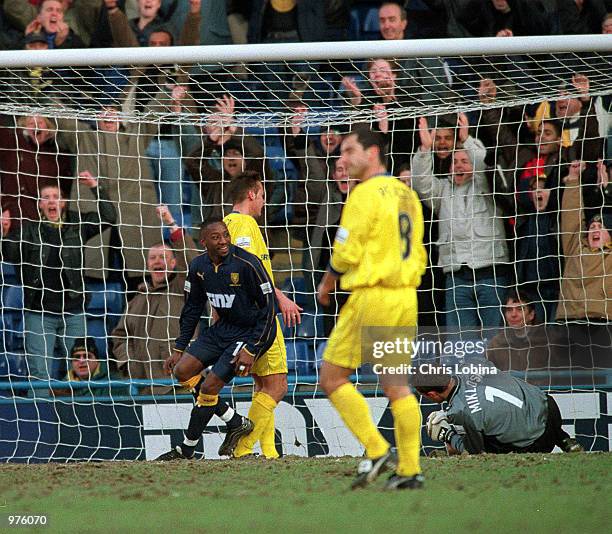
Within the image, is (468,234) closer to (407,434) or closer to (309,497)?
(407,434)

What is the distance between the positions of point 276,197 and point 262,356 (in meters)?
2.66

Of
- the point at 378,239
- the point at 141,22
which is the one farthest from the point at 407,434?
the point at 141,22

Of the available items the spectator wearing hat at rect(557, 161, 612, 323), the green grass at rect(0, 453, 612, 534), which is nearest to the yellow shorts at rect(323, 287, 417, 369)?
the green grass at rect(0, 453, 612, 534)

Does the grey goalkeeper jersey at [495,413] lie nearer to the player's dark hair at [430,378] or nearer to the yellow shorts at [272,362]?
the player's dark hair at [430,378]

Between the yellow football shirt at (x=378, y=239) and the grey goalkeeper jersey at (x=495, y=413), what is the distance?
7.10 feet

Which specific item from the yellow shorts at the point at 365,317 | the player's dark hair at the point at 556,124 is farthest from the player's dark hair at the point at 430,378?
the player's dark hair at the point at 556,124

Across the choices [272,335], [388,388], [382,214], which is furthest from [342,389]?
[272,335]

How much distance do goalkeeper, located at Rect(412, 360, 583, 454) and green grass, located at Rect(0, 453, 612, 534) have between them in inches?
18.3

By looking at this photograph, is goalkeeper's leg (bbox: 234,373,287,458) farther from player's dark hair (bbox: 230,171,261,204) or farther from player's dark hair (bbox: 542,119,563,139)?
player's dark hair (bbox: 542,119,563,139)

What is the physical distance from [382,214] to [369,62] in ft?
11.3

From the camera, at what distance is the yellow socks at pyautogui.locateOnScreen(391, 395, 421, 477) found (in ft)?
17.0

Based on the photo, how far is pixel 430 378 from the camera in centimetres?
781

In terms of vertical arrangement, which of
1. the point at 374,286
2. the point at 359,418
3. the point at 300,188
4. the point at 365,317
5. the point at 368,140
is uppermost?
the point at 368,140

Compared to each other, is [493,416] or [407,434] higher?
[407,434]
